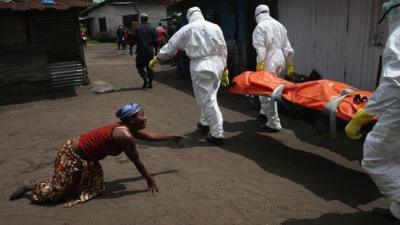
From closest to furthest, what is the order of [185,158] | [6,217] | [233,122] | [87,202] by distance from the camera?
1. [6,217]
2. [87,202]
3. [185,158]
4. [233,122]

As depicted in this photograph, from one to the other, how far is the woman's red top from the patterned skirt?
0.38 ft

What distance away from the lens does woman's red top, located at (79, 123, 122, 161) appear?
13.8 feet

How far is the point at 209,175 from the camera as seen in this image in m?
5.00

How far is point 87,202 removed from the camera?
436 cm

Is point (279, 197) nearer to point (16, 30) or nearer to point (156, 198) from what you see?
point (156, 198)

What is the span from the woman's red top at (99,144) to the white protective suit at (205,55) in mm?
2051

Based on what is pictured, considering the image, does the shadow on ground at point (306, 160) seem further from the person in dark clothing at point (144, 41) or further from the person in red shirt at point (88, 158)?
the person in dark clothing at point (144, 41)

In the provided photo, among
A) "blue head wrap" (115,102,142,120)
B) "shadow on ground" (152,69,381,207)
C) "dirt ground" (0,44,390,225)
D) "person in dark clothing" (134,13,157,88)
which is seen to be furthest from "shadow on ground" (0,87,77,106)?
"blue head wrap" (115,102,142,120)

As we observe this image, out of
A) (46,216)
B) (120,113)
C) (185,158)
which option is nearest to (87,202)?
(46,216)

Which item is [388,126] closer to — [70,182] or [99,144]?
[99,144]

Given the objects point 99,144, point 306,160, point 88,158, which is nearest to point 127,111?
point 99,144

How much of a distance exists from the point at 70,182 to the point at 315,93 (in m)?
2.92

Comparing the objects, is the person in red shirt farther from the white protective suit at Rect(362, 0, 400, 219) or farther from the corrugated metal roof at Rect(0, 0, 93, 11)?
the corrugated metal roof at Rect(0, 0, 93, 11)

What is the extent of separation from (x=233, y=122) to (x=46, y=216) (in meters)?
4.10
